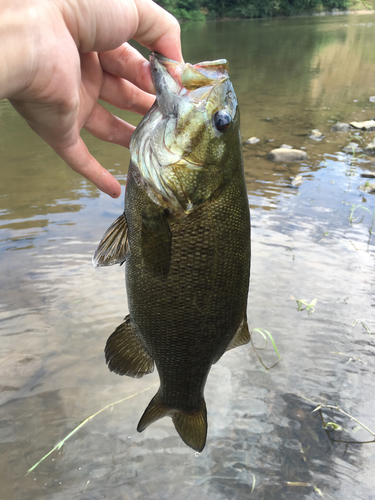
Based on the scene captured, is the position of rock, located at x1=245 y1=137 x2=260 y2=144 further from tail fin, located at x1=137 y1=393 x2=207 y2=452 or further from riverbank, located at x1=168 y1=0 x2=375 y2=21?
riverbank, located at x1=168 y1=0 x2=375 y2=21

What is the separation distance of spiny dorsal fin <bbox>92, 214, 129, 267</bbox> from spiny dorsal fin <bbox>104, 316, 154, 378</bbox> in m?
0.44

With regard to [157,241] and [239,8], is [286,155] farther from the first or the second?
[239,8]

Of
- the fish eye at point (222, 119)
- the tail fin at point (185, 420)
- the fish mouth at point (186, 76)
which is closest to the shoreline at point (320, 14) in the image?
the fish mouth at point (186, 76)

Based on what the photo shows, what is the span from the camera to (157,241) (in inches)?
69.3

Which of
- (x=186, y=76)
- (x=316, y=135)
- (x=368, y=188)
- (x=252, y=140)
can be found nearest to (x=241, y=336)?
(x=186, y=76)

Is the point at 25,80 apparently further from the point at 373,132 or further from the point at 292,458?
the point at 373,132

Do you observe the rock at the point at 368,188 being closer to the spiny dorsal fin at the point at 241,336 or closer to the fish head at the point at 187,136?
the spiny dorsal fin at the point at 241,336

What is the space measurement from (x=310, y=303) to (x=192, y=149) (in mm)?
2777

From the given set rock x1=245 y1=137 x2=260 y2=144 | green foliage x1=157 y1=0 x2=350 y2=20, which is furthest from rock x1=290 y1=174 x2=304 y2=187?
green foliage x1=157 y1=0 x2=350 y2=20

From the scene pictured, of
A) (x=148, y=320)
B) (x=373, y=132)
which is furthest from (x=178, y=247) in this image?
(x=373, y=132)

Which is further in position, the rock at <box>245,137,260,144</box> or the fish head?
the rock at <box>245,137,260,144</box>

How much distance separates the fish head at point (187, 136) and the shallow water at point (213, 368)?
196cm

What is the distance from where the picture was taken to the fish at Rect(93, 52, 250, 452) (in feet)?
5.58

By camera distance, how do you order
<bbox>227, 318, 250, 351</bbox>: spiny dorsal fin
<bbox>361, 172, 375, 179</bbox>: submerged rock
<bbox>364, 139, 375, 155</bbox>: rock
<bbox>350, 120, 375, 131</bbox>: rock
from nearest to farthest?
<bbox>227, 318, 250, 351</bbox>: spiny dorsal fin
<bbox>361, 172, 375, 179</bbox>: submerged rock
<bbox>364, 139, 375, 155</bbox>: rock
<bbox>350, 120, 375, 131</bbox>: rock
